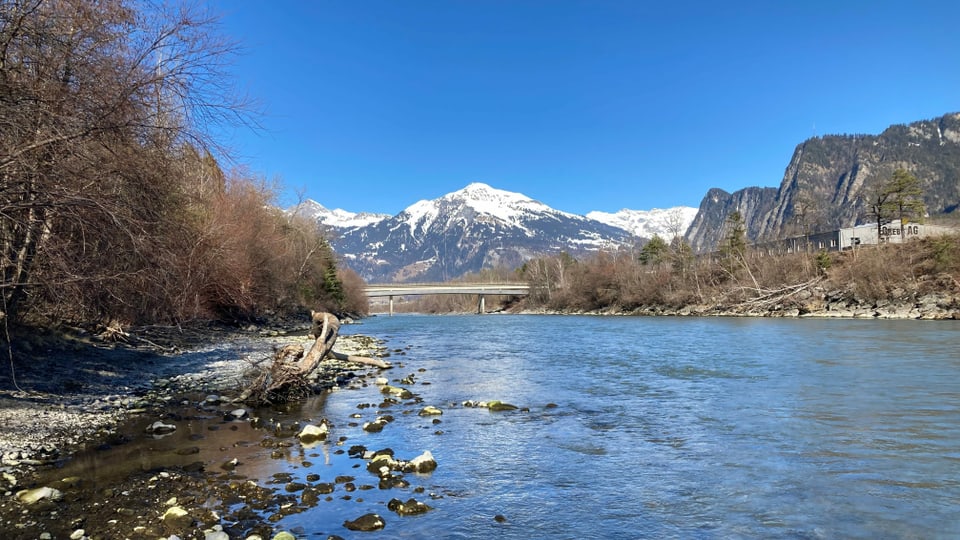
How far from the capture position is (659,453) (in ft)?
34.8

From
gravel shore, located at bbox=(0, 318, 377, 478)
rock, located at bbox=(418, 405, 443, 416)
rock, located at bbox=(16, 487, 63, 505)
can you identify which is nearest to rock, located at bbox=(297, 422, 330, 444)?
rock, located at bbox=(418, 405, 443, 416)

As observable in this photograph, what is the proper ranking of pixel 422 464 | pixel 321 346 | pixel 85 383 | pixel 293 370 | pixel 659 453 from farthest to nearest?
pixel 321 346, pixel 293 370, pixel 85 383, pixel 659 453, pixel 422 464

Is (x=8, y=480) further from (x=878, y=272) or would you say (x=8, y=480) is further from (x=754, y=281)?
(x=754, y=281)

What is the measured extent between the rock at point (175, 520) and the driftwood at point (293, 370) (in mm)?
8241

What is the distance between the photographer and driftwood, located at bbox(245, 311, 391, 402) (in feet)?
50.2

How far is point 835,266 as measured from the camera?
66750mm

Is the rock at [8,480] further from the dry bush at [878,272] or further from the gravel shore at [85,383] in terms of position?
the dry bush at [878,272]

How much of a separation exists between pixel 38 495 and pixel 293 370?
8.61 m

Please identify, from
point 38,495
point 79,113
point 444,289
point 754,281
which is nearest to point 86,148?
point 79,113

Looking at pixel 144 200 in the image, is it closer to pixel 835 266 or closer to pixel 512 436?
pixel 512 436

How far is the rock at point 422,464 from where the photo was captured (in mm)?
9625

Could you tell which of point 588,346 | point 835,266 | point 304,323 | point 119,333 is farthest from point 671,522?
point 835,266

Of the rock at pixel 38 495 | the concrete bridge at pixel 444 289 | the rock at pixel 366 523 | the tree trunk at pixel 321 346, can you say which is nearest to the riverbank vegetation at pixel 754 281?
the concrete bridge at pixel 444 289

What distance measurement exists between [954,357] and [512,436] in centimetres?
2046
